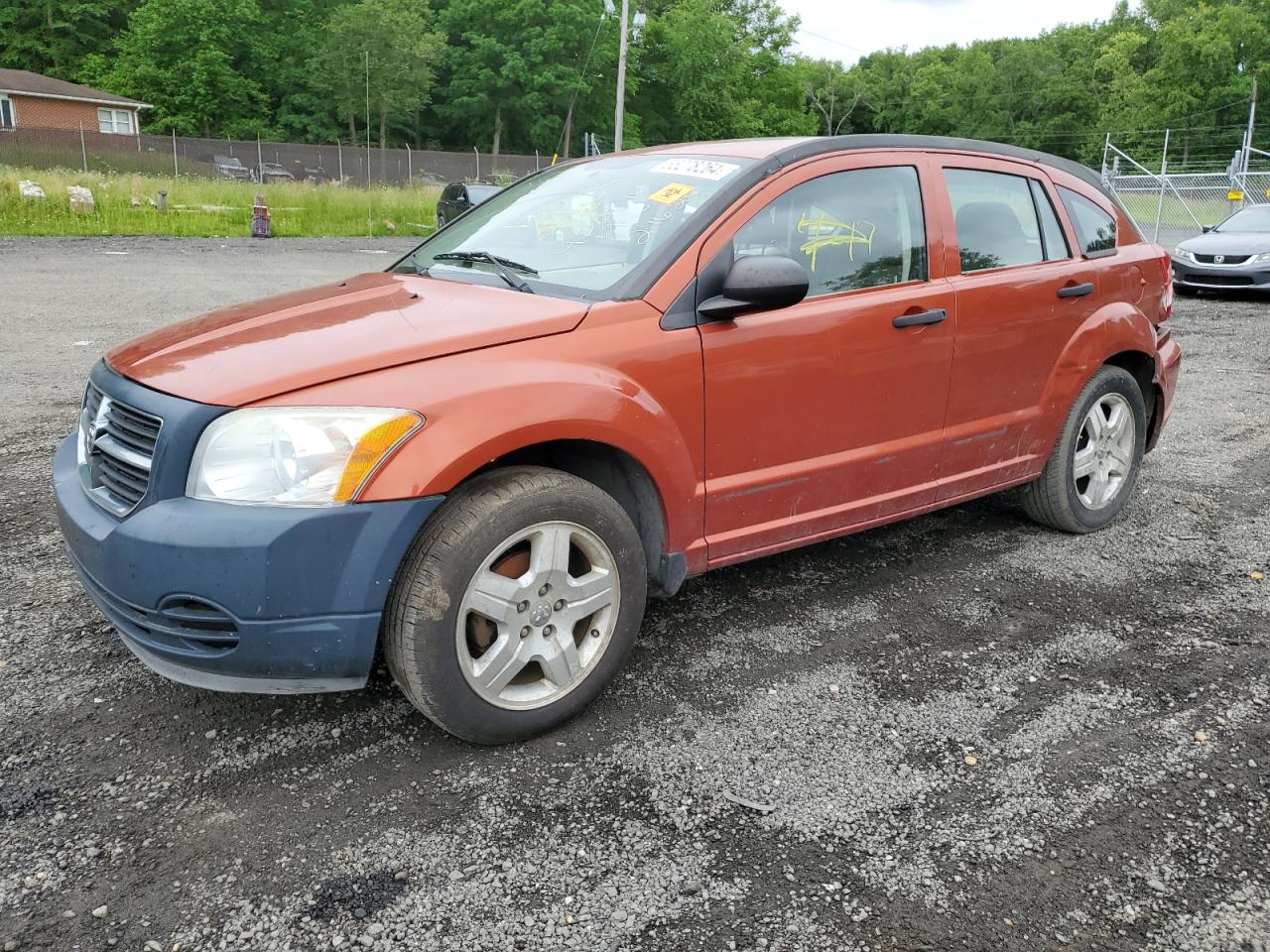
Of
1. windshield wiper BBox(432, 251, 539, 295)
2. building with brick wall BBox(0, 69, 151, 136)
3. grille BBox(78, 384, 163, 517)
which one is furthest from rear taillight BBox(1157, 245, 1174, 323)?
building with brick wall BBox(0, 69, 151, 136)

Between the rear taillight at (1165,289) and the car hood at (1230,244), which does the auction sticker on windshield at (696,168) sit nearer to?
the rear taillight at (1165,289)

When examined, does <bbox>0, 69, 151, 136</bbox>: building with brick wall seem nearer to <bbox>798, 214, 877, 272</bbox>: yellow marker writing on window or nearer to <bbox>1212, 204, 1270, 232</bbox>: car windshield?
<bbox>1212, 204, 1270, 232</bbox>: car windshield

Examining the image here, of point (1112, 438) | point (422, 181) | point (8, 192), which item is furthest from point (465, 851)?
point (422, 181)

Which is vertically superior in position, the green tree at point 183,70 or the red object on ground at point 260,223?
the green tree at point 183,70

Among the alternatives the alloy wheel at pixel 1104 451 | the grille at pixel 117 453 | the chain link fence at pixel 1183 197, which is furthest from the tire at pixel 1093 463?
the chain link fence at pixel 1183 197

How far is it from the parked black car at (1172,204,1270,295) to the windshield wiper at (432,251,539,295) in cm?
1365

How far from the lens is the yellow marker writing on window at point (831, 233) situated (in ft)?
12.0

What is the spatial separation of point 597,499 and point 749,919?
1206 millimetres

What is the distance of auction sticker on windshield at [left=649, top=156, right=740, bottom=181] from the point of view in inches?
142

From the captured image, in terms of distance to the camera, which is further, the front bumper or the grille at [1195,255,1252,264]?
the grille at [1195,255,1252,264]

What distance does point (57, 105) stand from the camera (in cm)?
5138

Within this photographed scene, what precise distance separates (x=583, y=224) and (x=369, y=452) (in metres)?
1.45

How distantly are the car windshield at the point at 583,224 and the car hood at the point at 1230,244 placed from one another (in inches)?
529

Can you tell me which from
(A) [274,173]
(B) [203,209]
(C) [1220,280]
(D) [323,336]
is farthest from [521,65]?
(D) [323,336]
